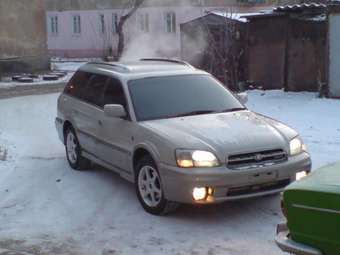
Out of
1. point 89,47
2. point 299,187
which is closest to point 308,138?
point 299,187

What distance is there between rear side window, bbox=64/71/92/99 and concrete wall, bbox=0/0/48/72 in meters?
17.3

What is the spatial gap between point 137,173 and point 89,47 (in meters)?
Answer: 33.5

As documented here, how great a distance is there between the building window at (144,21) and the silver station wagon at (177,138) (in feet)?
90.3

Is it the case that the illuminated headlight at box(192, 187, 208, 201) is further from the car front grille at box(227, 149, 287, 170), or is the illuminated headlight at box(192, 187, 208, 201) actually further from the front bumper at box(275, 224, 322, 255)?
the front bumper at box(275, 224, 322, 255)

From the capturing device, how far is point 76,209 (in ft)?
22.9

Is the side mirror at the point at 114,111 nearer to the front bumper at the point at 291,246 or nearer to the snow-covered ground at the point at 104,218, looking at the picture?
the snow-covered ground at the point at 104,218

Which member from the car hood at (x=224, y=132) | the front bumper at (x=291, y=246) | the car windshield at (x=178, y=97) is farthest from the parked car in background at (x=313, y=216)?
the car windshield at (x=178, y=97)

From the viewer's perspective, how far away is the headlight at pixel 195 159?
6.20 metres

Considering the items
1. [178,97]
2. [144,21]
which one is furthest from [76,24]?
[178,97]

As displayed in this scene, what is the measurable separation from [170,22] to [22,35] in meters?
11.5

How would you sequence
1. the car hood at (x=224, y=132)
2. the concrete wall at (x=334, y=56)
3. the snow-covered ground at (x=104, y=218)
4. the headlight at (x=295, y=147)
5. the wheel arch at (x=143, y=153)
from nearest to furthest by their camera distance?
1. the snow-covered ground at (x=104, y=218)
2. the car hood at (x=224, y=132)
3. the wheel arch at (x=143, y=153)
4. the headlight at (x=295, y=147)
5. the concrete wall at (x=334, y=56)

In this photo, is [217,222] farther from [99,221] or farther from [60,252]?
[60,252]

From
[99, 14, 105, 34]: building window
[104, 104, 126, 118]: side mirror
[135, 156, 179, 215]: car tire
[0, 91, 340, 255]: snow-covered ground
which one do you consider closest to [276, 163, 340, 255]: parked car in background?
[0, 91, 340, 255]: snow-covered ground

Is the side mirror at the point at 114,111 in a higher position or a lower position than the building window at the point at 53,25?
lower
